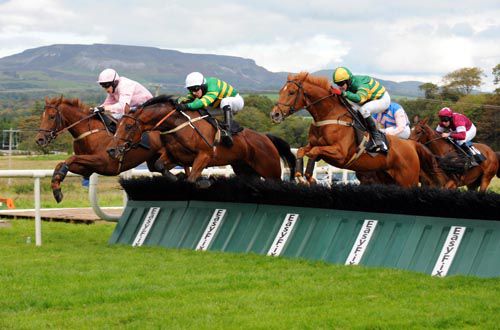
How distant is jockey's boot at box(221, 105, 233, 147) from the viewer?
11.1m

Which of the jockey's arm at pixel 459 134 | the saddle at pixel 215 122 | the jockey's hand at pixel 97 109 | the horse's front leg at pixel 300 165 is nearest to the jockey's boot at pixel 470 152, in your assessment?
the jockey's arm at pixel 459 134

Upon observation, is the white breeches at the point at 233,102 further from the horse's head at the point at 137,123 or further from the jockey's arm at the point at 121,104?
the jockey's arm at the point at 121,104

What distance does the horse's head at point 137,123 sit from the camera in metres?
10.4

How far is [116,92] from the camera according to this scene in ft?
38.5

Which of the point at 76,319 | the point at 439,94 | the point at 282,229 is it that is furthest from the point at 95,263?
the point at 439,94

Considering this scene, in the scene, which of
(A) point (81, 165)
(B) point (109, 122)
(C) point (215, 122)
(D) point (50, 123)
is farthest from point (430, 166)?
(D) point (50, 123)

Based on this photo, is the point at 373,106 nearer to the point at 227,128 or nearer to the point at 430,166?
the point at 227,128

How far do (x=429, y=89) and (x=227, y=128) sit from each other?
40651 mm

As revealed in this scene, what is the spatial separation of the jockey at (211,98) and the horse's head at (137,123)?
23 centimetres

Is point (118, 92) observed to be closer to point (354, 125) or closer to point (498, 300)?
point (354, 125)

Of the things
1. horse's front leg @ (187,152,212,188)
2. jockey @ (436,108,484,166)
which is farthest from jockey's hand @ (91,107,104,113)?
jockey @ (436,108,484,166)

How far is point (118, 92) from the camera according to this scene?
11695 mm

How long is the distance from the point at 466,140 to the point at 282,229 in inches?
238

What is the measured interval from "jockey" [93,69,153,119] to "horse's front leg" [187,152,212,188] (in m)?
1.33
